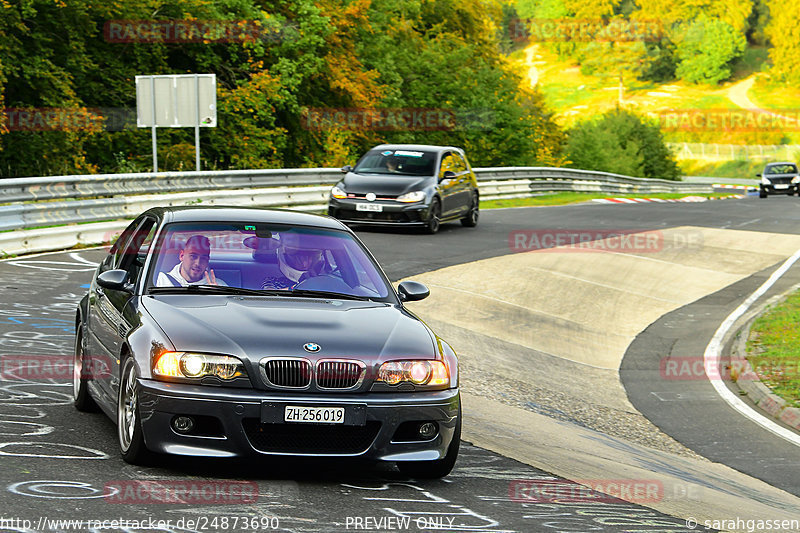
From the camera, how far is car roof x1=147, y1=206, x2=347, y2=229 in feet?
24.1

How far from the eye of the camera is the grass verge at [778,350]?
523 inches

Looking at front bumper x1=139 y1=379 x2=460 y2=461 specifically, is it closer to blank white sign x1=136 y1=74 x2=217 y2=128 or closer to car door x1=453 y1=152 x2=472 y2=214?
car door x1=453 y1=152 x2=472 y2=214

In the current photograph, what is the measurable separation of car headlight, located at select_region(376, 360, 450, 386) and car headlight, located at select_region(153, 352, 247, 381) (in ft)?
2.49

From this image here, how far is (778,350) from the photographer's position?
15070 mm

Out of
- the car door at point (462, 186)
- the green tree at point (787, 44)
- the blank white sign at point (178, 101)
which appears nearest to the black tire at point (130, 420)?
the car door at point (462, 186)

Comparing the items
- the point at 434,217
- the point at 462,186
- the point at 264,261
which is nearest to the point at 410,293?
the point at 264,261

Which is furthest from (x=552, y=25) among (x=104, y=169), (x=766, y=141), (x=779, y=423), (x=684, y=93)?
(x=779, y=423)

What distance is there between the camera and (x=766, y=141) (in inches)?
5022

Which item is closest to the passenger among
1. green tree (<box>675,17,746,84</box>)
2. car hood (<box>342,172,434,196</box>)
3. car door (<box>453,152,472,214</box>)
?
car hood (<box>342,172,434,196</box>)

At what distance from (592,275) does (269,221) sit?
1427 centimetres

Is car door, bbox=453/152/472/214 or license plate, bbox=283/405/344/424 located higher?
license plate, bbox=283/405/344/424

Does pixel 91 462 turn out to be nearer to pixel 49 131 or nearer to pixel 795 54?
pixel 49 131

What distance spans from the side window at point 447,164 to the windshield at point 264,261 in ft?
52.5

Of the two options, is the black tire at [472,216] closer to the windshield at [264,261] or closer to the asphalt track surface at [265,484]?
the asphalt track surface at [265,484]
